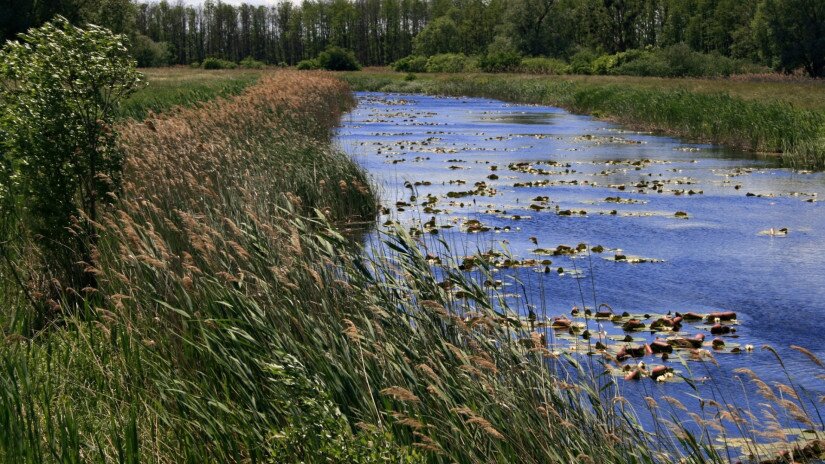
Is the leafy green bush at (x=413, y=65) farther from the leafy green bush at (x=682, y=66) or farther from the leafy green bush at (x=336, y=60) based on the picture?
the leafy green bush at (x=682, y=66)

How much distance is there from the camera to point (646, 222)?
15.9 metres

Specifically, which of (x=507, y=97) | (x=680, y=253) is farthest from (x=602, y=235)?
(x=507, y=97)

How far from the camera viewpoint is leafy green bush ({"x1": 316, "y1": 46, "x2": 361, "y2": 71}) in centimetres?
9069

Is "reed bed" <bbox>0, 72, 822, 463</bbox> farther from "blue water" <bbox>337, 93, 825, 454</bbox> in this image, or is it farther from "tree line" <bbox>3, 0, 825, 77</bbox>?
"tree line" <bbox>3, 0, 825, 77</bbox>

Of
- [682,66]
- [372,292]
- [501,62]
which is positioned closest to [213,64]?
[501,62]

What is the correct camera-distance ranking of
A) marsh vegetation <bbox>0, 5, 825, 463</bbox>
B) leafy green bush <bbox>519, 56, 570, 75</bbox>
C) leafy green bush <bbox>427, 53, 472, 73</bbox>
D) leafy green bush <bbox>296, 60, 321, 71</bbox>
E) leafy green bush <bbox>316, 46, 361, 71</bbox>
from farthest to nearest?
leafy green bush <bbox>316, 46, 361, 71</bbox>
leafy green bush <bbox>296, 60, 321, 71</bbox>
leafy green bush <bbox>427, 53, 472, 73</bbox>
leafy green bush <bbox>519, 56, 570, 75</bbox>
marsh vegetation <bbox>0, 5, 825, 463</bbox>

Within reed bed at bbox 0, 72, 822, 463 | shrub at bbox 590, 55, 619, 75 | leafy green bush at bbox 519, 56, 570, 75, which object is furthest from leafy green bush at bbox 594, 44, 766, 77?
reed bed at bbox 0, 72, 822, 463

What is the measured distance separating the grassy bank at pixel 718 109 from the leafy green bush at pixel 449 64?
3126 centimetres

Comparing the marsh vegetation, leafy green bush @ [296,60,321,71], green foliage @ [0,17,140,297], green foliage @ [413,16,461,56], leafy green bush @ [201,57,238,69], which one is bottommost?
the marsh vegetation

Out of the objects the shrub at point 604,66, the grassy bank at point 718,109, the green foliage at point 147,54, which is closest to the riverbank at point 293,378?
the grassy bank at point 718,109

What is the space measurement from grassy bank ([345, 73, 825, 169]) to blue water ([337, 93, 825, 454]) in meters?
1.03

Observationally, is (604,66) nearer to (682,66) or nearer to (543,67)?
(682,66)

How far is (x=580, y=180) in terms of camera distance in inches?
843

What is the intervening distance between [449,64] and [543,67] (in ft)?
48.3
